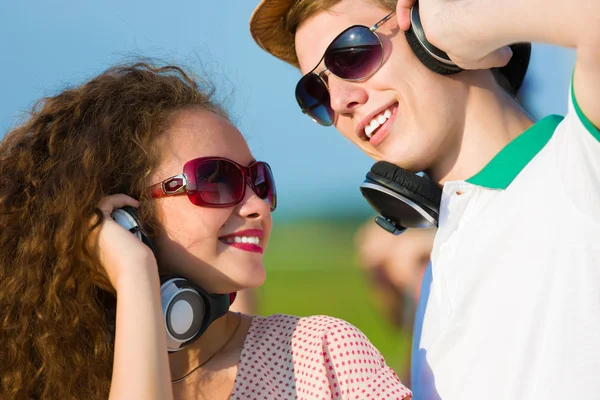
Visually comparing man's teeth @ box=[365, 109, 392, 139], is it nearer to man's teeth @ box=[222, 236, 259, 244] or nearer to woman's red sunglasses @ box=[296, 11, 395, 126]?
woman's red sunglasses @ box=[296, 11, 395, 126]

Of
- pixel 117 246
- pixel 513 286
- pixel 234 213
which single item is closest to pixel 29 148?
pixel 117 246

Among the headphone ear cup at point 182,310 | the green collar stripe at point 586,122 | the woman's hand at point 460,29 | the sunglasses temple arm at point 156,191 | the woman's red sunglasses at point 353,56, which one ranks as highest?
the woman's hand at point 460,29

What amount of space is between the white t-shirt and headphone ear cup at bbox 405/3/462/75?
0.40 m

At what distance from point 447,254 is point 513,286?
0.30 metres

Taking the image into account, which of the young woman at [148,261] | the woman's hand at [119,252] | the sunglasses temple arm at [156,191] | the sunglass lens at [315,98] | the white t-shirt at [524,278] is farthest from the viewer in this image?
the sunglass lens at [315,98]

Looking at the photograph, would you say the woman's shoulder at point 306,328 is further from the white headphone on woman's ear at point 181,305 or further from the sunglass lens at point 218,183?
the sunglass lens at point 218,183

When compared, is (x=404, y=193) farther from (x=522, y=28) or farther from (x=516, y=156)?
(x=522, y=28)

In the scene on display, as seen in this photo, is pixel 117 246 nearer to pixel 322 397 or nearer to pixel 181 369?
pixel 181 369

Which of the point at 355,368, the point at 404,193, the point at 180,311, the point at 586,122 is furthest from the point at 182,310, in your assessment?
the point at 586,122

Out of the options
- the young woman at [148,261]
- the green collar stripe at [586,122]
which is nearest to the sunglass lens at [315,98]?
the young woman at [148,261]

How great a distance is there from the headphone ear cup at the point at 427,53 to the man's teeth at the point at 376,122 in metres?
0.22

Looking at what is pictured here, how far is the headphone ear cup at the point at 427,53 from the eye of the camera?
7.63ft

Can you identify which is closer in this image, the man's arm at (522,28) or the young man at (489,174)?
the man's arm at (522,28)

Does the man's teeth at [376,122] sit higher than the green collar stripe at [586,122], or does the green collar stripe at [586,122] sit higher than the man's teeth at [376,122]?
the green collar stripe at [586,122]
